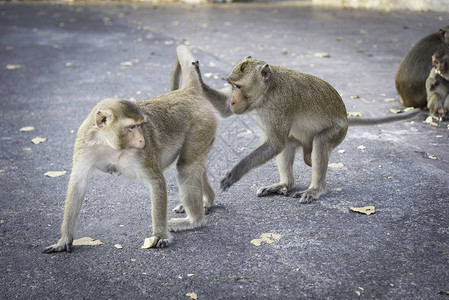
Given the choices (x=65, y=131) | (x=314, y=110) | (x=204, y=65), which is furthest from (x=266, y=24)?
(x=314, y=110)

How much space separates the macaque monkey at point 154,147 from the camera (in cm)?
331

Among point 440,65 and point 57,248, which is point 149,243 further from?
point 440,65

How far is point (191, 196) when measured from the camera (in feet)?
12.6

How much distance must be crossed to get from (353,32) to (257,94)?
922 cm

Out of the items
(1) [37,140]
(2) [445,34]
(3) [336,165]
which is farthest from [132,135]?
(2) [445,34]

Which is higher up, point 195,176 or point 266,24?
point 195,176

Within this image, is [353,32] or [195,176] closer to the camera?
[195,176]

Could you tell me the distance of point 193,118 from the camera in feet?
12.8

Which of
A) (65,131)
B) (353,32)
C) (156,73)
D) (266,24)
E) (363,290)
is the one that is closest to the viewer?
(363,290)

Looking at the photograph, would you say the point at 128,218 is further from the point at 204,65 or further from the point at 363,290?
the point at 204,65

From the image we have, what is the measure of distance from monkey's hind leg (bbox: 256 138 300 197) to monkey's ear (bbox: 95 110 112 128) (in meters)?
1.72

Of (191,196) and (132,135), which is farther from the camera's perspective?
(191,196)

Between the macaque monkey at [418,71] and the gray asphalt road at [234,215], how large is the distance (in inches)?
10.7

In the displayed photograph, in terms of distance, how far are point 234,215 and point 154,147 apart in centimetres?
97
